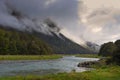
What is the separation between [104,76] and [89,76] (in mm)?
4225

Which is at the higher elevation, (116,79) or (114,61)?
(114,61)

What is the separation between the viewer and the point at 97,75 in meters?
55.2

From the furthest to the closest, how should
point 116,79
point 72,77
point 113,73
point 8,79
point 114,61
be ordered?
point 114,61
point 113,73
point 116,79
point 72,77
point 8,79

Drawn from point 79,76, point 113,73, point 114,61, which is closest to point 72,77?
point 79,76

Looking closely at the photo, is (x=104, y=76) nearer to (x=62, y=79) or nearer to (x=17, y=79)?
(x=62, y=79)

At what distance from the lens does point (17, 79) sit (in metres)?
46.3

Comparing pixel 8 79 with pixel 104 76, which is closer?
pixel 8 79

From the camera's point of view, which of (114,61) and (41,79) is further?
Result: (114,61)

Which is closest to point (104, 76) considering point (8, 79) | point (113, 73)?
point (113, 73)

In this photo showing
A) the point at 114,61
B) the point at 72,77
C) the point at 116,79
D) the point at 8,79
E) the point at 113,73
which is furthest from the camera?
the point at 114,61

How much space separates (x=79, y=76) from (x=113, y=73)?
12457mm

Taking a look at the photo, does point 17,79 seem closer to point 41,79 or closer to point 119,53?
point 41,79

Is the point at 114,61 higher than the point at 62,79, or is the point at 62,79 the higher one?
the point at 114,61

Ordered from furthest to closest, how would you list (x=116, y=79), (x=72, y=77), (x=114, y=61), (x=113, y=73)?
(x=114, y=61) → (x=113, y=73) → (x=116, y=79) → (x=72, y=77)
